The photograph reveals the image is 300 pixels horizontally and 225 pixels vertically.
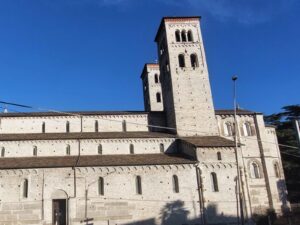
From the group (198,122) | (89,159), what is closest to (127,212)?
(89,159)

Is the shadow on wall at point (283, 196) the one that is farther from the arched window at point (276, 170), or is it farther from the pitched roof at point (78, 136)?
the pitched roof at point (78, 136)

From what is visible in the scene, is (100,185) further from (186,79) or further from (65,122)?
(186,79)

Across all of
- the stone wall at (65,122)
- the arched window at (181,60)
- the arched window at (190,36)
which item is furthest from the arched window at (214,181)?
the arched window at (190,36)

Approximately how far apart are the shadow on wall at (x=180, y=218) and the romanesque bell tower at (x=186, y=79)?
8.99 meters

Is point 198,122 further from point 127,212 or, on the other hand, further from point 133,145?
point 127,212

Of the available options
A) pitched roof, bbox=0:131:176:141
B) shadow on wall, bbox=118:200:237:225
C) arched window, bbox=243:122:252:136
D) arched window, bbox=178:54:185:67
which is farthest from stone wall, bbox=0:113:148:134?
arched window, bbox=243:122:252:136

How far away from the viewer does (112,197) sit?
27.9 metres

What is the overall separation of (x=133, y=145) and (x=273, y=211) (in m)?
16.2

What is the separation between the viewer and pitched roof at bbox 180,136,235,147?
30.5 metres

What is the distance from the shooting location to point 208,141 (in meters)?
32.1

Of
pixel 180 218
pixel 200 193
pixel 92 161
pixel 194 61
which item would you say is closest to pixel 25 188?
pixel 92 161

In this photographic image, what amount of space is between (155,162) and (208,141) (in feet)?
19.8

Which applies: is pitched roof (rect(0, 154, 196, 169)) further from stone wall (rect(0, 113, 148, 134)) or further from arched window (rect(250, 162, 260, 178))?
arched window (rect(250, 162, 260, 178))

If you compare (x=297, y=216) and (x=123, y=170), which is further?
(x=297, y=216)
